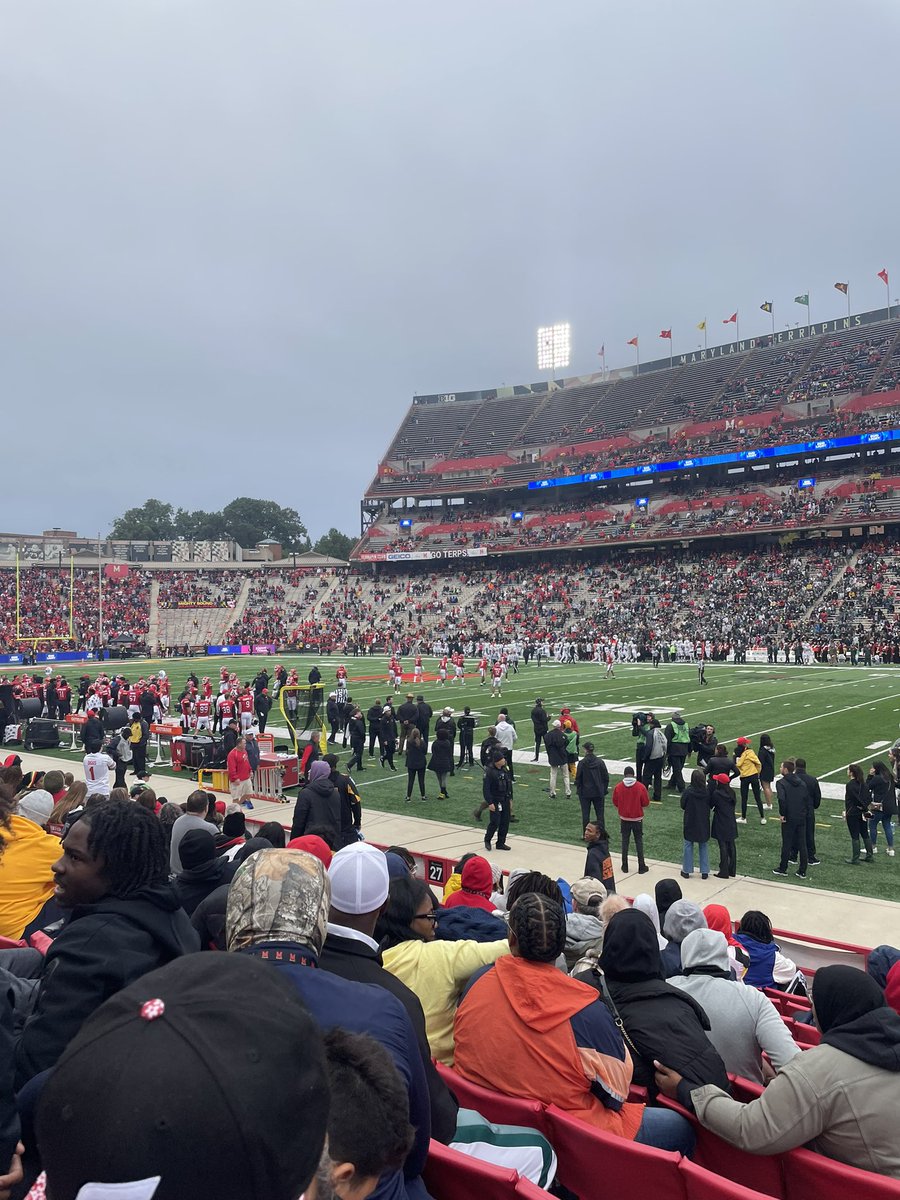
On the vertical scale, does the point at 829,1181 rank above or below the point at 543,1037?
below

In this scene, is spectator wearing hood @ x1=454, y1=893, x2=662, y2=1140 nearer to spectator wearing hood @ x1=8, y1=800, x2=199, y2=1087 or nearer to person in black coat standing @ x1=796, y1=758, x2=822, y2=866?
spectator wearing hood @ x1=8, y1=800, x2=199, y2=1087

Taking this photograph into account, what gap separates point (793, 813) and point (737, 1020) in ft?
24.2

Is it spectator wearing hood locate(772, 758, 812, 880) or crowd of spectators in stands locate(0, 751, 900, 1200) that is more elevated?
crowd of spectators in stands locate(0, 751, 900, 1200)

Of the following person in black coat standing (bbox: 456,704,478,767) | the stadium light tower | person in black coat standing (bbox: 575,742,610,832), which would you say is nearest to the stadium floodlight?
the stadium light tower

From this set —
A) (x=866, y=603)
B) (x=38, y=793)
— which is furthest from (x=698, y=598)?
(x=38, y=793)

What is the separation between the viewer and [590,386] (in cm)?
8150

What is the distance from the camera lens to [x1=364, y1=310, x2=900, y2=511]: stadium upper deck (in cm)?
6291

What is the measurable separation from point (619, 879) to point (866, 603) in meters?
40.6

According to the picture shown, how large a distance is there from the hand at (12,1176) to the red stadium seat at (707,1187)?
2014 mm

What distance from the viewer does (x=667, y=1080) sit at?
3197 millimetres

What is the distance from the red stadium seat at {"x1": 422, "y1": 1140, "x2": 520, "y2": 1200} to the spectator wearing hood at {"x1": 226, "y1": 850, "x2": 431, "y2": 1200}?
20 centimetres

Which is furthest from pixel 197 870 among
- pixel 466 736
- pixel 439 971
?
pixel 466 736

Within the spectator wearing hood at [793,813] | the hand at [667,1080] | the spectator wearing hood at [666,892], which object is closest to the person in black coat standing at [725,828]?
the spectator wearing hood at [793,813]

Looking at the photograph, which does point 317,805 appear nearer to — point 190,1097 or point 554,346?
point 190,1097
